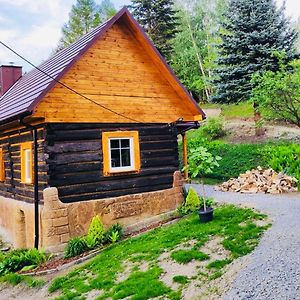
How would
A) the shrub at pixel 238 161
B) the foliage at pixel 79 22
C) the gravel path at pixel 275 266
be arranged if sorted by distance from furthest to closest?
the foliage at pixel 79 22 < the shrub at pixel 238 161 < the gravel path at pixel 275 266

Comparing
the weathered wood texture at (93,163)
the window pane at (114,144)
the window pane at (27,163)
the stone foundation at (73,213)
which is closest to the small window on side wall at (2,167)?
the stone foundation at (73,213)

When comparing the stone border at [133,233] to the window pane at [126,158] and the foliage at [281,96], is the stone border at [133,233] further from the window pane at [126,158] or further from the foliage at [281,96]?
the foliage at [281,96]

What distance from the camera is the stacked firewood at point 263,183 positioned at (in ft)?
44.4

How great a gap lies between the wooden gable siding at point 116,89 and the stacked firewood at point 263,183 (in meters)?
3.67

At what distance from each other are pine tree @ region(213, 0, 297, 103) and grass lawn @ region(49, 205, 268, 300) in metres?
12.4

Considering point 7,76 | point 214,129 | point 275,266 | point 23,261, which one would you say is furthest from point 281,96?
point 7,76

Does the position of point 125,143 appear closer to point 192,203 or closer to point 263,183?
point 192,203

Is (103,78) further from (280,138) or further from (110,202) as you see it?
(280,138)

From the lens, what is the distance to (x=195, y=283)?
20.9 ft

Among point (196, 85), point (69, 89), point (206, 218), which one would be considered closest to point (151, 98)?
point (69, 89)

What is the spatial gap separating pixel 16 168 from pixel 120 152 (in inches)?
138

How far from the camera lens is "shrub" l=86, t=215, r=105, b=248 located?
994cm

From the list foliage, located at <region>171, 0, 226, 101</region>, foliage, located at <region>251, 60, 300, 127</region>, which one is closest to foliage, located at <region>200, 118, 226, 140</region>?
foliage, located at <region>251, 60, 300, 127</region>

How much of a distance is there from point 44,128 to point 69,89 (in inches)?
50.5
